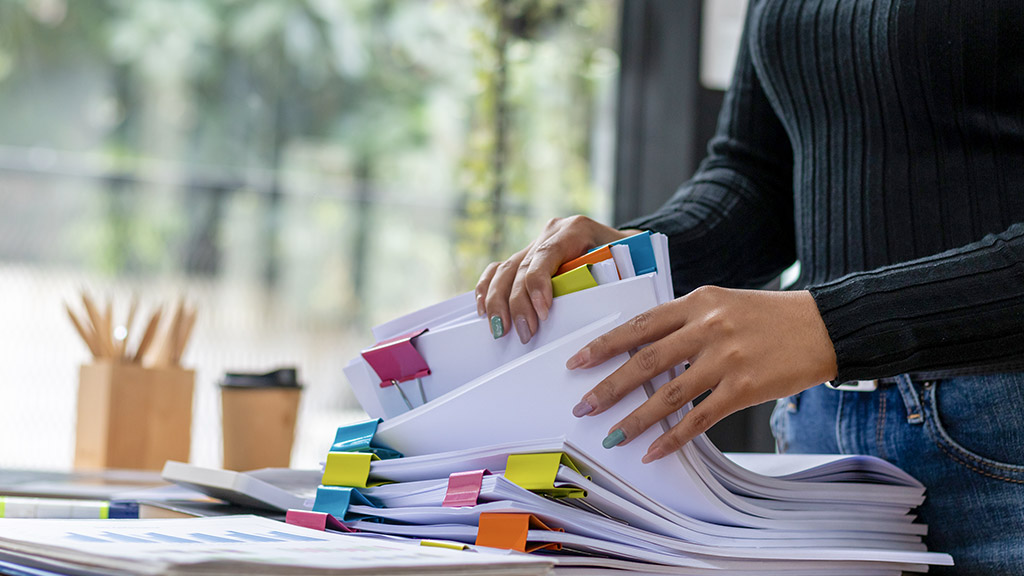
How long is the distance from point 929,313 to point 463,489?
31cm

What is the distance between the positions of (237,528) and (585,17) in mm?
1840

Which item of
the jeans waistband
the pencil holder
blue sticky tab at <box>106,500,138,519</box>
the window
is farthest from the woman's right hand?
the window

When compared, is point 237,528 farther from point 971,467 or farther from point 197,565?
point 971,467

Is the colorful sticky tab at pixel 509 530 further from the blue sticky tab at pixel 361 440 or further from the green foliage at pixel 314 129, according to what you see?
the green foliage at pixel 314 129

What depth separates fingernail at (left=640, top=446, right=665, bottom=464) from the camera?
0.54 m

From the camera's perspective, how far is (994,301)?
0.57 m

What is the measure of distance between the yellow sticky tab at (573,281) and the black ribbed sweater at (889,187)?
147 mm

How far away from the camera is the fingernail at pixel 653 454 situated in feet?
1.76

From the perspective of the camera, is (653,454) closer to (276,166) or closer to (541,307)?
(541,307)

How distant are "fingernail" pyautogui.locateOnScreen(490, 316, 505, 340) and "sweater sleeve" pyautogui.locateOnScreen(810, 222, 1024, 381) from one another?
209 millimetres

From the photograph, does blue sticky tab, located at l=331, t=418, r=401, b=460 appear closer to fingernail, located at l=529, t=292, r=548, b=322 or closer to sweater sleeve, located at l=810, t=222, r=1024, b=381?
fingernail, located at l=529, t=292, r=548, b=322

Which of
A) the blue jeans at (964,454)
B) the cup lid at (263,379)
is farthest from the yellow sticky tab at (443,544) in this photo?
the cup lid at (263,379)

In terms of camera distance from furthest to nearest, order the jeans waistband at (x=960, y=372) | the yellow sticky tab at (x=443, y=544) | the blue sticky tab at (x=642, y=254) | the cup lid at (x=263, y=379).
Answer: the cup lid at (x=263, y=379) < the jeans waistband at (x=960, y=372) < the blue sticky tab at (x=642, y=254) < the yellow sticky tab at (x=443, y=544)

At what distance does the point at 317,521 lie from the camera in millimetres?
581
